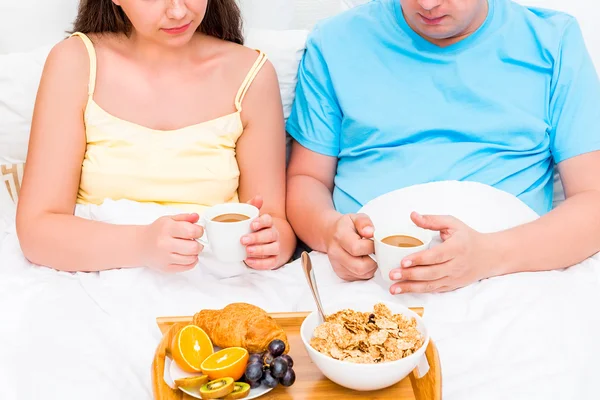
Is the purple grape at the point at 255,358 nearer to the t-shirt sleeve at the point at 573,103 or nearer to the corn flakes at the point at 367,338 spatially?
the corn flakes at the point at 367,338

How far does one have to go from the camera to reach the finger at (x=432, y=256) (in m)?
1.25

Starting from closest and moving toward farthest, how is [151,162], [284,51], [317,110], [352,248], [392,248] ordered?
[392,248] < [352,248] < [151,162] < [317,110] < [284,51]

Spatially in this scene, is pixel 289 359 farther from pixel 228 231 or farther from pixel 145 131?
pixel 145 131

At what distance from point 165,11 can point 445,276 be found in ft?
2.59

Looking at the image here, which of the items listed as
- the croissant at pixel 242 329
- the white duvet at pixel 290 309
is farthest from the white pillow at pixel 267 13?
the croissant at pixel 242 329

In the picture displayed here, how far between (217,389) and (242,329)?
132mm

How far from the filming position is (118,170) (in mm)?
1598

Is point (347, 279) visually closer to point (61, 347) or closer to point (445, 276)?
point (445, 276)

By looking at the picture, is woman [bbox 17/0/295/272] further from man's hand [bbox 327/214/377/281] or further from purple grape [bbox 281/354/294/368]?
purple grape [bbox 281/354/294/368]

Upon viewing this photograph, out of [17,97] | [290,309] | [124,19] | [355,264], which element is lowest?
[290,309]

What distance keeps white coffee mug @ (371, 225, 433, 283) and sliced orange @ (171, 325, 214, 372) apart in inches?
14.5

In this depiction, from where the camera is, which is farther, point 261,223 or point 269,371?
point 261,223

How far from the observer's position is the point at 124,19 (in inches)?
67.1

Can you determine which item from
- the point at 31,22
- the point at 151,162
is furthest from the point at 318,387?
the point at 31,22
